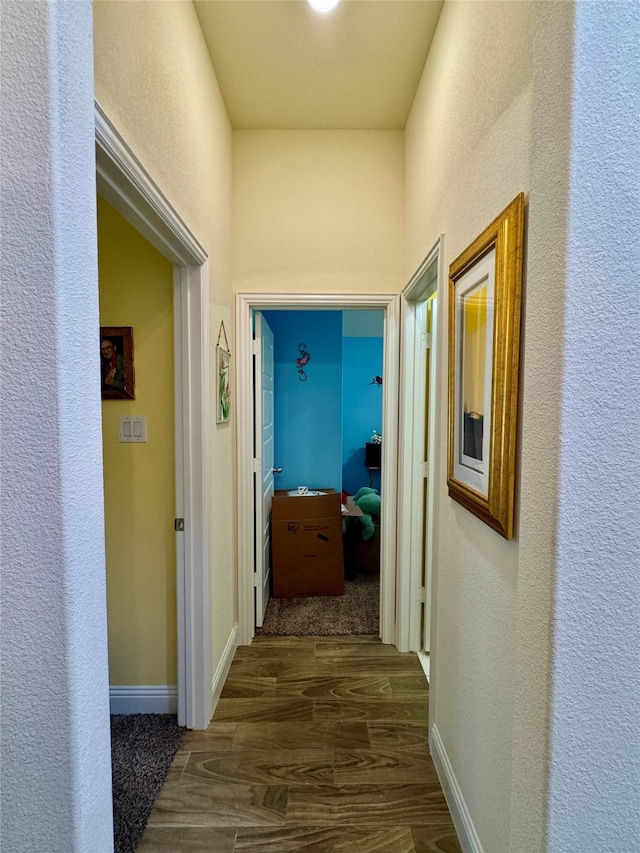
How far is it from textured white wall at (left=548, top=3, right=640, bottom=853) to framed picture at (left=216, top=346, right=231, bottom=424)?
1.56 m

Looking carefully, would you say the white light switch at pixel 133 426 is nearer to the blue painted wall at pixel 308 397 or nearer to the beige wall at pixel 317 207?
the beige wall at pixel 317 207

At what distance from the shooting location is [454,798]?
1.30 meters

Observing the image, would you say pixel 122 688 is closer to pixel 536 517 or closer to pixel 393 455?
pixel 393 455

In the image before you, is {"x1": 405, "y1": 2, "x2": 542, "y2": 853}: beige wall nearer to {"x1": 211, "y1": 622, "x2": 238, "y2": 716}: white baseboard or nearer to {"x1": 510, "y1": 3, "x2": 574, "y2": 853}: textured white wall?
{"x1": 510, "y1": 3, "x2": 574, "y2": 853}: textured white wall

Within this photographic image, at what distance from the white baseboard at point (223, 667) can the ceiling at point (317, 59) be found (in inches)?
114

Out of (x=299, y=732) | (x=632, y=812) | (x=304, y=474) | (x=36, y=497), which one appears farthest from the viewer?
(x=304, y=474)

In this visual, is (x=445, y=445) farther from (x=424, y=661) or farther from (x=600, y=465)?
(x=424, y=661)

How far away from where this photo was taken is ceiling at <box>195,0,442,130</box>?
60.9 inches

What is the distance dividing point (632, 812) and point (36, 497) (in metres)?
1.15

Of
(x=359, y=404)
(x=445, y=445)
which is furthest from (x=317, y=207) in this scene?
(x=359, y=404)

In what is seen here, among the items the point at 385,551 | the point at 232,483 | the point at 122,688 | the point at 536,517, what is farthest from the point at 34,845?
the point at 385,551

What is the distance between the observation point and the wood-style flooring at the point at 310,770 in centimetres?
129

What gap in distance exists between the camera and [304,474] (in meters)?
3.56

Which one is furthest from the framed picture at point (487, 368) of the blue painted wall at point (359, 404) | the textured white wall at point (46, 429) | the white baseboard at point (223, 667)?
the blue painted wall at point (359, 404)
